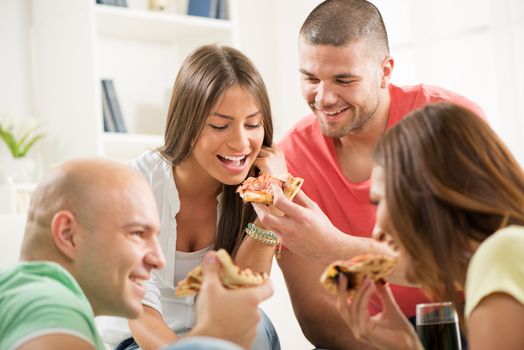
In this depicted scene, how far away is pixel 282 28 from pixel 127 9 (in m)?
1.23

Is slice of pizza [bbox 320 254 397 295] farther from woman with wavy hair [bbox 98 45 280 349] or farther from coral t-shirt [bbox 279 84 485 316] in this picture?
coral t-shirt [bbox 279 84 485 316]

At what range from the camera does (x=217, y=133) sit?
8.63ft

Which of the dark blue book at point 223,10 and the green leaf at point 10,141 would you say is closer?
the green leaf at point 10,141

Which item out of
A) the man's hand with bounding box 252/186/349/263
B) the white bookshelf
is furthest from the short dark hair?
the white bookshelf

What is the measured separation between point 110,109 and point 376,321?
3.12 metres

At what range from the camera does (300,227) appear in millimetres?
2580

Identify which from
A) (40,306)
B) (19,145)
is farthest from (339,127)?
(19,145)

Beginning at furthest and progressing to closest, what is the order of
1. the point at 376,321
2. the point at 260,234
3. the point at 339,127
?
1. the point at 339,127
2. the point at 260,234
3. the point at 376,321

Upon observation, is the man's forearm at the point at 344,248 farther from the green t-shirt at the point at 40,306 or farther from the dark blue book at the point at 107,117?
the dark blue book at the point at 107,117

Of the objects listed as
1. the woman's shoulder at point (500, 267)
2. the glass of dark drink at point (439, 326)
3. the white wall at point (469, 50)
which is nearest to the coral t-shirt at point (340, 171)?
the glass of dark drink at point (439, 326)

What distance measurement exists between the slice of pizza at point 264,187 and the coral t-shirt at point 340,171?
361mm

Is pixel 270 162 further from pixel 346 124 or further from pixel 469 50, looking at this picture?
pixel 469 50

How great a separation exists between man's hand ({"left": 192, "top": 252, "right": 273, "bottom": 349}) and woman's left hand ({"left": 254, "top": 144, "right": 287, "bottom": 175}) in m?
1.15

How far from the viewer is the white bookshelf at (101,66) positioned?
14.9 ft
